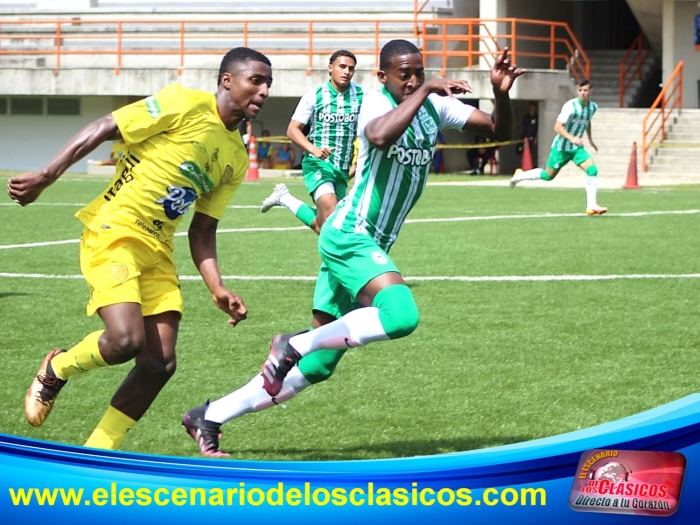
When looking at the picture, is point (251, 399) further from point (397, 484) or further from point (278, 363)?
point (397, 484)

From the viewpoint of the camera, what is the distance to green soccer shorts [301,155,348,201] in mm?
12320

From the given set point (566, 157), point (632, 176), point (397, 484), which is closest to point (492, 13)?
point (632, 176)

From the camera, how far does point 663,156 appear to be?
32.5 m

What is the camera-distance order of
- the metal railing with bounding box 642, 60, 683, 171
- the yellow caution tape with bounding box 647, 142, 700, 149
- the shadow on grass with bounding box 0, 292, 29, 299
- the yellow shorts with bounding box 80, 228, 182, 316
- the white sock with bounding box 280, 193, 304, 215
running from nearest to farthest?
1. the yellow shorts with bounding box 80, 228, 182, 316
2. the shadow on grass with bounding box 0, 292, 29, 299
3. the white sock with bounding box 280, 193, 304, 215
4. the yellow caution tape with bounding box 647, 142, 700, 149
5. the metal railing with bounding box 642, 60, 683, 171

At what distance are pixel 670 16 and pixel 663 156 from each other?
6.24 metres

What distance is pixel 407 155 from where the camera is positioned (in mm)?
6309

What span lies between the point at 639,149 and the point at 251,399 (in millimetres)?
28849

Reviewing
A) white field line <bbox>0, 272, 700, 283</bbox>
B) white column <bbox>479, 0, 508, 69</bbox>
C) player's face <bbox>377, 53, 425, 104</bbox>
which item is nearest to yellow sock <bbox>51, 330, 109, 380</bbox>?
player's face <bbox>377, 53, 425, 104</bbox>

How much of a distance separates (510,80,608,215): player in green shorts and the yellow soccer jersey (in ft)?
47.4

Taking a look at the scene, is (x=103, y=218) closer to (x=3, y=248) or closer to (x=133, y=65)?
(x=3, y=248)

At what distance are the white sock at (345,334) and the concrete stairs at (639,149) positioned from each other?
2456 cm

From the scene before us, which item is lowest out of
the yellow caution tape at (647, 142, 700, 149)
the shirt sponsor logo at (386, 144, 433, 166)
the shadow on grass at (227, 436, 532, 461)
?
the shadow on grass at (227, 436, 532, 461)

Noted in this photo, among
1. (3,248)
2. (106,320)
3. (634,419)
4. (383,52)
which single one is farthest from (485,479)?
(3,248)

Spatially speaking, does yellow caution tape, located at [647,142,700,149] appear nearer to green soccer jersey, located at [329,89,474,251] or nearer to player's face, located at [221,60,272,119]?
green soccer jersey, located at [329,89,474,251]
